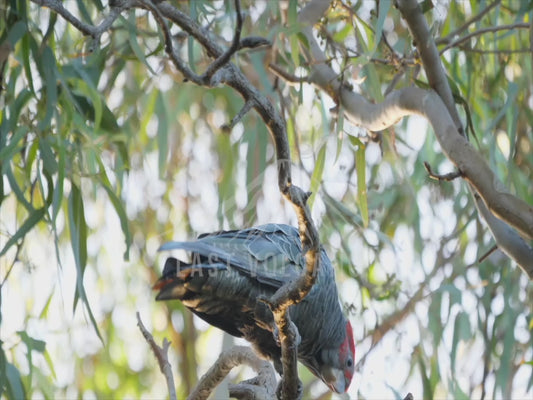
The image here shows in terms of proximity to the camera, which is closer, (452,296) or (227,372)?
(227,372)

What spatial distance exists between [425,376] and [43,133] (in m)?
1.29

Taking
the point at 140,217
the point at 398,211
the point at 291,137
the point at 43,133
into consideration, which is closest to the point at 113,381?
the point at 140,217

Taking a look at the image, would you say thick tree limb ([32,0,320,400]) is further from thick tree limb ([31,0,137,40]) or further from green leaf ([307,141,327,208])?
green leaf ([307,141,327,208])

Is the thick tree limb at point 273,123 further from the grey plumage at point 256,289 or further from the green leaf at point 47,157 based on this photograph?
the green leaf at point 47,157

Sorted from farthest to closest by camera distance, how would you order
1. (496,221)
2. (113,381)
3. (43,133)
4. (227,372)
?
1. (113,381)
2. (43,133)
3. (227,372)
4. (496,221)

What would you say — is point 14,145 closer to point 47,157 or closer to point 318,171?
point 47,157

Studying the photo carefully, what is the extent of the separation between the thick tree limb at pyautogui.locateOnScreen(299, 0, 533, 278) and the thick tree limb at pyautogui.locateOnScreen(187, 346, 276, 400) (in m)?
0.52

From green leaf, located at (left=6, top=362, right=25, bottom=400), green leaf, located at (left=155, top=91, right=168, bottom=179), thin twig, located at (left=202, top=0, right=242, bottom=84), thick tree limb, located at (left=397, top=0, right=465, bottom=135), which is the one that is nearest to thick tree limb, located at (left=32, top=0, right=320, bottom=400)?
thin twig, located at (left=202, top=0, right=242, bottom=84)

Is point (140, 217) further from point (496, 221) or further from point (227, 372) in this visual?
point (496, 221)

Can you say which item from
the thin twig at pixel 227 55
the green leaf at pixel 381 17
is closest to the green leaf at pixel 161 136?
the green leaf at pixel 381 17

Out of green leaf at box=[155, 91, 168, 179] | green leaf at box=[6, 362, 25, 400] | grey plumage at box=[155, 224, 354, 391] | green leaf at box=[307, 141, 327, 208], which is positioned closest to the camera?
grey plumage at box=[155, 224, 354, 391]

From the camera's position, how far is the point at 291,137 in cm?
239

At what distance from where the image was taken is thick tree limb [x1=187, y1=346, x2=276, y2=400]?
1760 millimetres

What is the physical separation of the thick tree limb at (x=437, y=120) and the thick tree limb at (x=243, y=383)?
1.71ft
